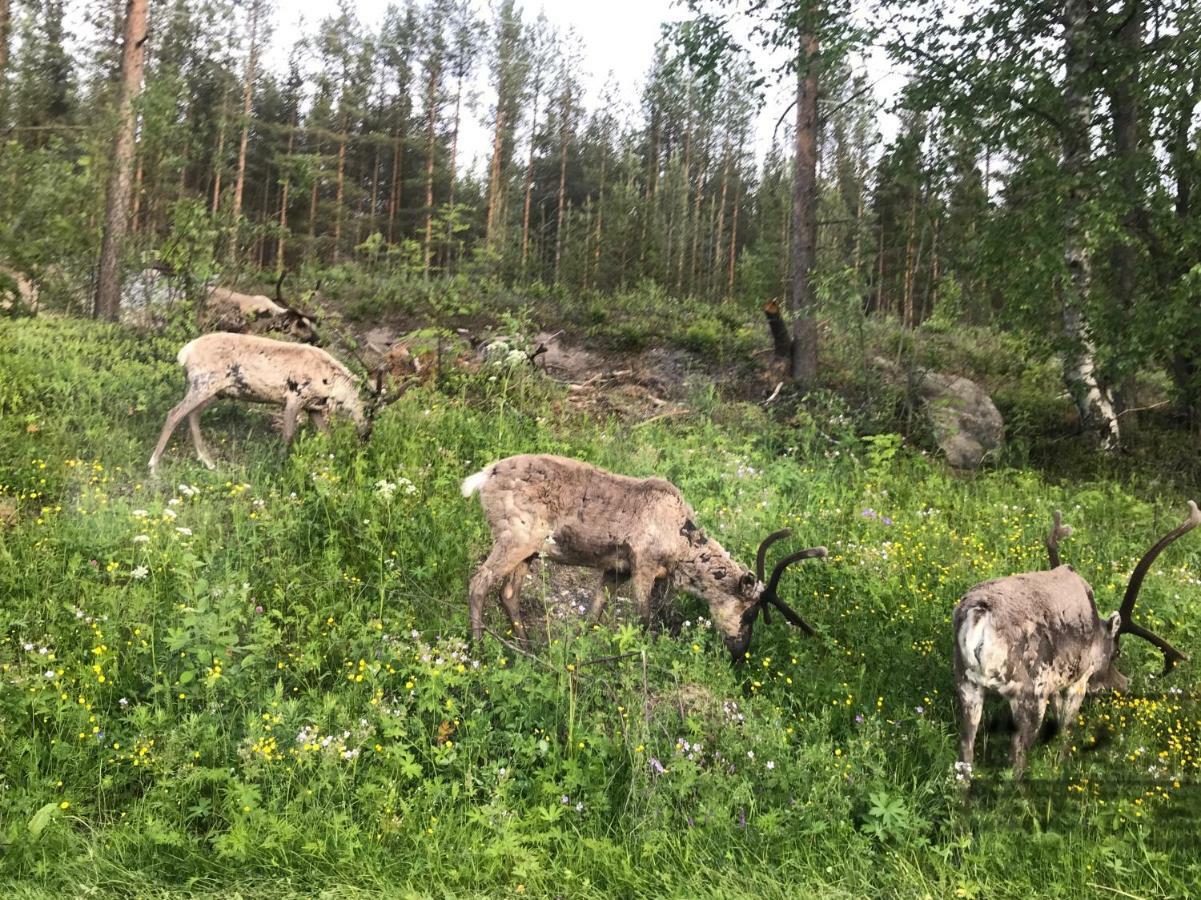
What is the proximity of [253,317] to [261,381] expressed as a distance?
20.1 feet

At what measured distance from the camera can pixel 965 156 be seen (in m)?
12.2

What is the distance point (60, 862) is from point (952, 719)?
4955 millimetres

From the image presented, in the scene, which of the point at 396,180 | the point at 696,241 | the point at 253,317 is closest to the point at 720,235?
the point at 696,241

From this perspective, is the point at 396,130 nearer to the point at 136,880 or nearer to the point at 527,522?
the point at 527,522

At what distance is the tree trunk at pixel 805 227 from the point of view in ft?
44.6

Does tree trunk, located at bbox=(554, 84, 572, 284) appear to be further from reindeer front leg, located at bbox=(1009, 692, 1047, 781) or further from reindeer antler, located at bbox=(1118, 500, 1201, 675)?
reindeer front leg, located at bbox=(1009, 692, 1047, 781)

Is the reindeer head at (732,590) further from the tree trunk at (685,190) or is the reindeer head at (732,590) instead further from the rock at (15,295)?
the tree trunk at (685,190)

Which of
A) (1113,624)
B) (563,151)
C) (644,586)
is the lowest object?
(644,586)

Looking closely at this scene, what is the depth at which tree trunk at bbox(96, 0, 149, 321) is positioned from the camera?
48.3ft

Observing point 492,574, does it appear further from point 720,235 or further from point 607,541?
point 720,235

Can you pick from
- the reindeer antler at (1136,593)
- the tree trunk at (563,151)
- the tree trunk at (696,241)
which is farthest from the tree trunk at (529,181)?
the reindeer antler at (1136,593)

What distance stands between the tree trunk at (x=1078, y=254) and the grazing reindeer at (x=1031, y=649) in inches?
279

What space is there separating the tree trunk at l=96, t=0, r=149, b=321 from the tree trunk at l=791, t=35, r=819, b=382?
12.1m

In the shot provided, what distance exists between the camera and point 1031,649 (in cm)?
436
